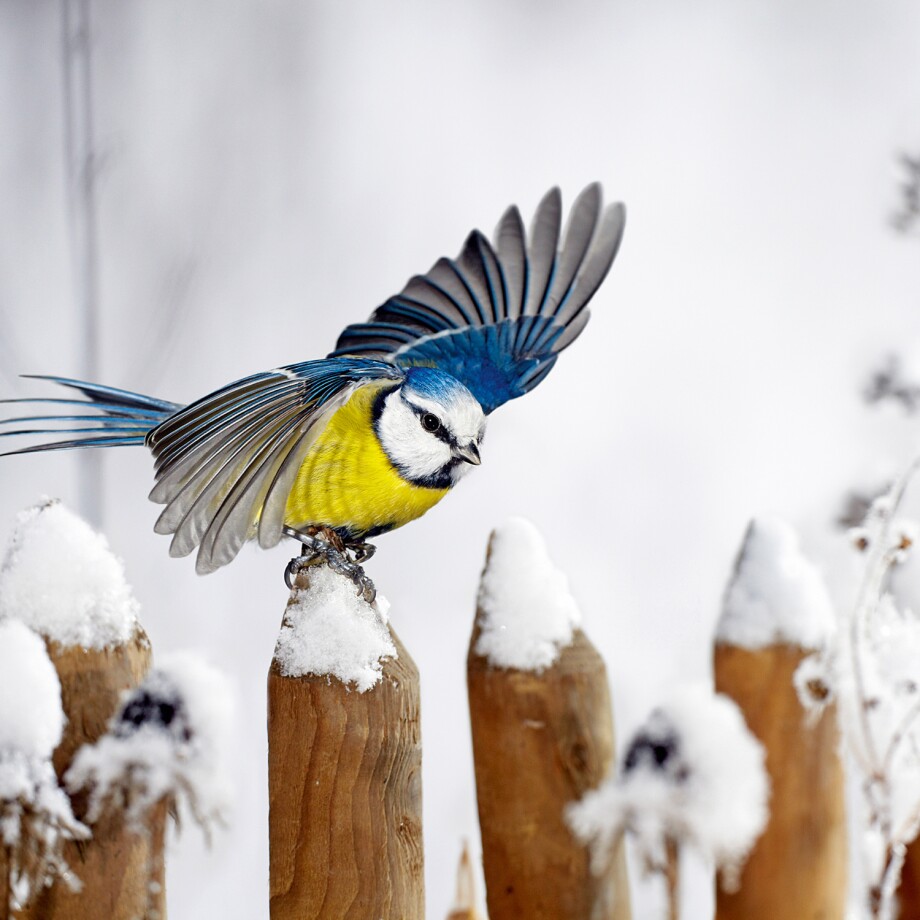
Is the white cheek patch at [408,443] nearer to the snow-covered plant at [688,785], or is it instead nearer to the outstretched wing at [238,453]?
the outstretched wing at [238,453]

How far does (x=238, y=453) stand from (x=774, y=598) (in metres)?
0.36

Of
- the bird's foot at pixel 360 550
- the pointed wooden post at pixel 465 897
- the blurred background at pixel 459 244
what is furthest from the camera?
the blurred background at pixel 459 244

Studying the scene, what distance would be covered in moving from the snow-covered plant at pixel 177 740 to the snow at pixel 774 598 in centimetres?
32

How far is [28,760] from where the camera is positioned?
22.6 inches

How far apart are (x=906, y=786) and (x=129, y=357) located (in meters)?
1.00

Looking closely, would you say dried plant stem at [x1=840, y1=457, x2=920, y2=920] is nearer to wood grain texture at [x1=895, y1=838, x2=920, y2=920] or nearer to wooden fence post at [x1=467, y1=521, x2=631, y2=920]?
wood grain texture at [x1=895, y1=838, x2=920, y2=920]

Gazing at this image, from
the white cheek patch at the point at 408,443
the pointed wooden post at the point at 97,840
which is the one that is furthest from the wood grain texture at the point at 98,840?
the white cheek patch at the point at 408,443

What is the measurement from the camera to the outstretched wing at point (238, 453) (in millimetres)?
628

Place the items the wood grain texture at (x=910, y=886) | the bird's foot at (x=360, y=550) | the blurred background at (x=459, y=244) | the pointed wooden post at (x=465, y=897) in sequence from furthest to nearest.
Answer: the blurred background at (x=459, y=244) → the pointed wooden post at (x=465, y=897) → the bird's foot at (x=360, y=550) → the wood grain texture at (x=910, y=886)

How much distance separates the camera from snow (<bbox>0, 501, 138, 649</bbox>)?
635 millimetres

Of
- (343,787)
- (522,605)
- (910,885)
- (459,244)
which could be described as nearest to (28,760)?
(343,787)

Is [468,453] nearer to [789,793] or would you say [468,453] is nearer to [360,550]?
[360,550]

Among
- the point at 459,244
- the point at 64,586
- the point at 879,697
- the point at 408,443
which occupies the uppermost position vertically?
the point at 459,244

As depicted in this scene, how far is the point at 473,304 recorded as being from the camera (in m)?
0.86
